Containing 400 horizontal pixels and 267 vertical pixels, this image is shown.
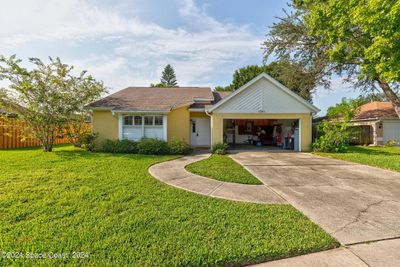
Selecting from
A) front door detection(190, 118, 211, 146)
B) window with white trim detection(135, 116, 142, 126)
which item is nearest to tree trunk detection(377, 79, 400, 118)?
front door detection(190, 118, 211, 146)

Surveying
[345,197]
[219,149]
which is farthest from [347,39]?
[345,197]

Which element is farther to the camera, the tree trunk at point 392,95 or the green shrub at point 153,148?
the tree trunk at point 392,95

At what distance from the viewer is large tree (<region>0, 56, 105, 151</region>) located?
10.5m

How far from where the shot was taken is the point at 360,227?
3256 millimetres

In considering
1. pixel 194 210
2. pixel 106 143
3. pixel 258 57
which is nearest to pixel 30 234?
pixel 194 210

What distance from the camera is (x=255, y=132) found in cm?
1891

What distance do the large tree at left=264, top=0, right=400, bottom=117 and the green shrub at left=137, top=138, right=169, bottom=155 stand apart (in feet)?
36.5

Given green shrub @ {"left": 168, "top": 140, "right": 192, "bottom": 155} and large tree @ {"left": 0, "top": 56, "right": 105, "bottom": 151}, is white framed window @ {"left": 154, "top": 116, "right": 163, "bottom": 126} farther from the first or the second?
large tree @ {"left": 0, "top": 56, "right": 105, "bottom": 151}

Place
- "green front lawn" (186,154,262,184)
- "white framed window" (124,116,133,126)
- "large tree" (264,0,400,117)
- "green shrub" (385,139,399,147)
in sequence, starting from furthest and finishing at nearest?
1. "green shrub" (385,139,399,147)
2. "white framed window" (124,116,133,126)
3. "large tree" (264,0,400,117)
4. "green front lawn" (186,154,262,184)

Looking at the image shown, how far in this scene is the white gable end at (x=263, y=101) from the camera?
1248 centimetres

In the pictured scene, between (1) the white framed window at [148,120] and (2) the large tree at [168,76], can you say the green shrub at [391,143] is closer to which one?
(1) the white framed window at [148,120]

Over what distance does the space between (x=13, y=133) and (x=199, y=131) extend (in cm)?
1322

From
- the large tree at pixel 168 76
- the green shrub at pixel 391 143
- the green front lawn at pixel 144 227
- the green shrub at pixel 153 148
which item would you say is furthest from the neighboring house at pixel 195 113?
the large tree at pixel 168 76

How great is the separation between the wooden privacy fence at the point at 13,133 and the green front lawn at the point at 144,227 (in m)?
8.39
